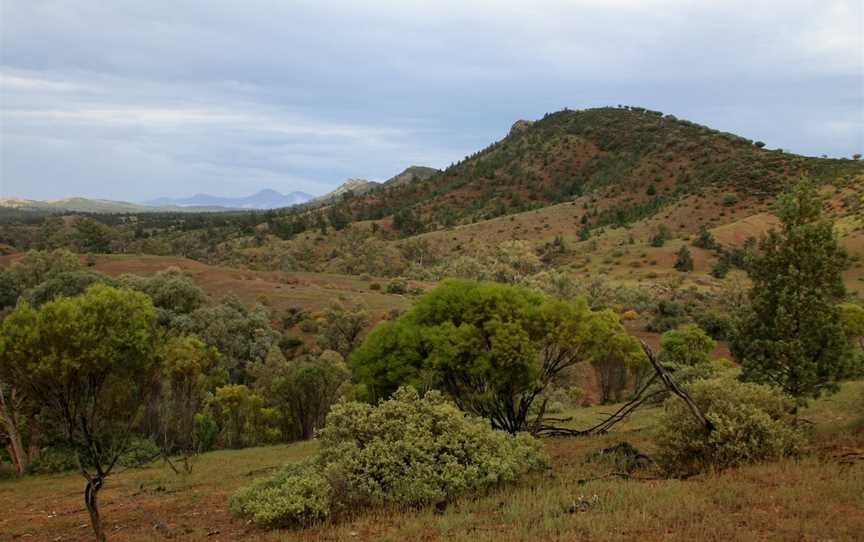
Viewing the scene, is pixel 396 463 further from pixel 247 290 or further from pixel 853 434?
pixel 247 290

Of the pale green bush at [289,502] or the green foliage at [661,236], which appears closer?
the pale green bush at [289,502]

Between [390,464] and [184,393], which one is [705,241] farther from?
[390,464]

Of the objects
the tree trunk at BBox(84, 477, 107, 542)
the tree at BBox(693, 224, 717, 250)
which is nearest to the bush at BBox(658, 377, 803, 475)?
the tree trunk at BBox(84, 477, 107, 542)

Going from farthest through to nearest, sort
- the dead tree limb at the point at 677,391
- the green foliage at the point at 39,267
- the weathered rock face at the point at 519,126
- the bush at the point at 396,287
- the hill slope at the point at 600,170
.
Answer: the weathered rock face at the point at 519,126
the hill slope at the point at 600,170
the bush at the point at 396,287
the green foliage at the point at 39,267
the dead tree limb at the point at 677,391

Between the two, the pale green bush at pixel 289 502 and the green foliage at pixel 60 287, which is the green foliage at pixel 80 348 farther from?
the green foliage at pixel 60 287

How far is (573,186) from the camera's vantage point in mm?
→ 105062

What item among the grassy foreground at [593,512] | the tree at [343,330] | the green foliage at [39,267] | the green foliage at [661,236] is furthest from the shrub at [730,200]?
the green foliage at [39,267]

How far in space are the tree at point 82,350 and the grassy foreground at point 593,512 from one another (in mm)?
2364

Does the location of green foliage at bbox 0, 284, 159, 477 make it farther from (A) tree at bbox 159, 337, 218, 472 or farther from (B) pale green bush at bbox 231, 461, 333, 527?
(A) tree at bbox 159, 337, 218, 472

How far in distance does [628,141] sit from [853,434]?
105897 mm

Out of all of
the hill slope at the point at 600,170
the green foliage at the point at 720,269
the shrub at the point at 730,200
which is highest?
the hill slope at the point at 600,170

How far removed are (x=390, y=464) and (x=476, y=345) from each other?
16.3 feet

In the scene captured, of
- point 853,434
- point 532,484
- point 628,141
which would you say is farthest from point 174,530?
point 628,141

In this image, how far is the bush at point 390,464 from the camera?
915 cm
